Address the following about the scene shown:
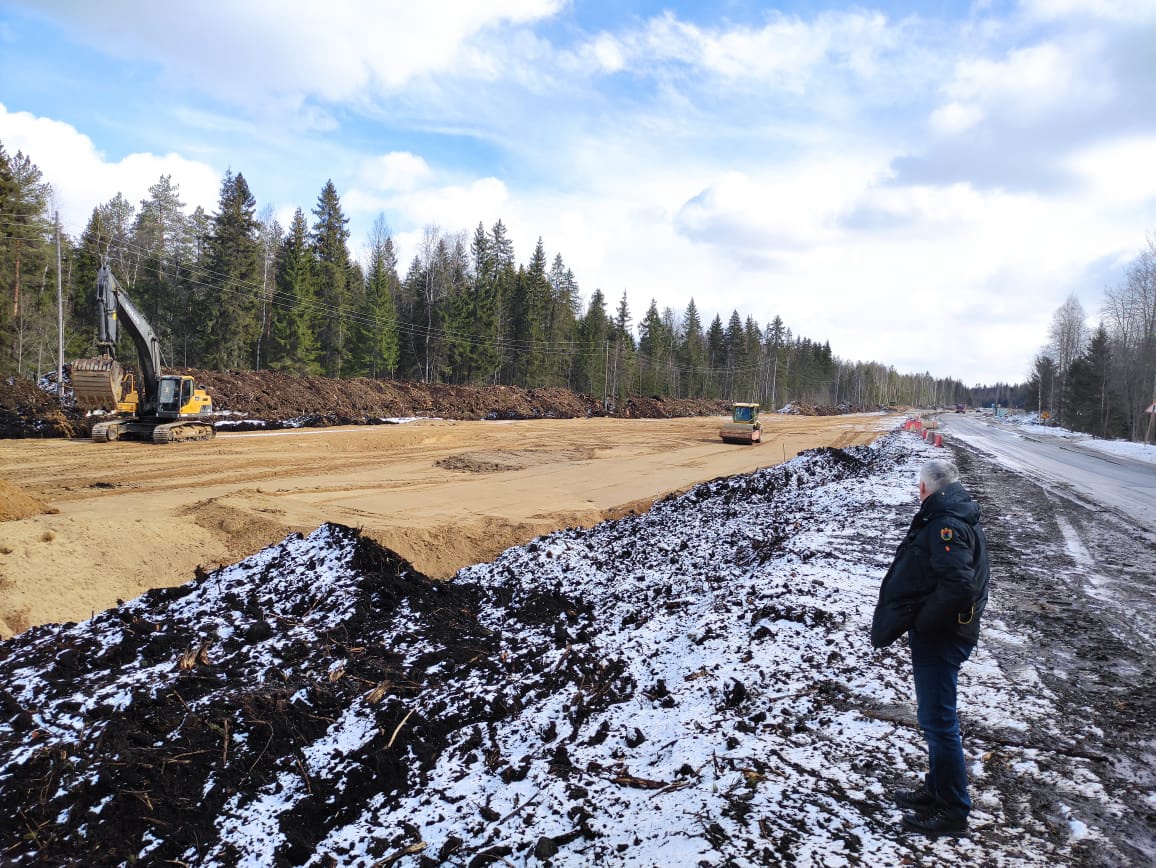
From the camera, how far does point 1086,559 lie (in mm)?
8922

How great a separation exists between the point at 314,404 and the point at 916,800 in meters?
36.5

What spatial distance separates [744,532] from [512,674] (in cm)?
599

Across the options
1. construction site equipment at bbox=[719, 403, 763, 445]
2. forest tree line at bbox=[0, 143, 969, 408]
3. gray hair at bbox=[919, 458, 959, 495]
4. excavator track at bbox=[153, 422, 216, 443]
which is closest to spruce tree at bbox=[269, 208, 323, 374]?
forest tree line at bbox=[0, 143, 969, 408]

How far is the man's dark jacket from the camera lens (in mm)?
3121

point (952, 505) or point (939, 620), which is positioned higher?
point (952, 505)

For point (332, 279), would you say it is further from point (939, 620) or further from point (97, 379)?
point (939, 620)

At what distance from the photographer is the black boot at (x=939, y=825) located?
3064mm

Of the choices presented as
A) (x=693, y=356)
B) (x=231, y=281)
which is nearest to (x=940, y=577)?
(x=231, y=281)

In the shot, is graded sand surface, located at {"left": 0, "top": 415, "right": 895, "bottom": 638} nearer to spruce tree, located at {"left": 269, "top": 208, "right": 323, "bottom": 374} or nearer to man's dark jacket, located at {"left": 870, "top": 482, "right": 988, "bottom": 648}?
man's dark jacket, located at {"left": 870, "top": 482, "right": 988, "bottom": 648}

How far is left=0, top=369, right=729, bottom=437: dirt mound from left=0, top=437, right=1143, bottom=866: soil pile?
872 inches

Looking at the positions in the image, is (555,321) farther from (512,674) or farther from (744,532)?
(512,674)

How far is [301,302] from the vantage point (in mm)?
46438

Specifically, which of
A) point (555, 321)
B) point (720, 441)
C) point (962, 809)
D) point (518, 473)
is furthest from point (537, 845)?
point (555, 321)

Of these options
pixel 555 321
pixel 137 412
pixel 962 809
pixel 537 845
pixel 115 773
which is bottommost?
pixel 115 773
